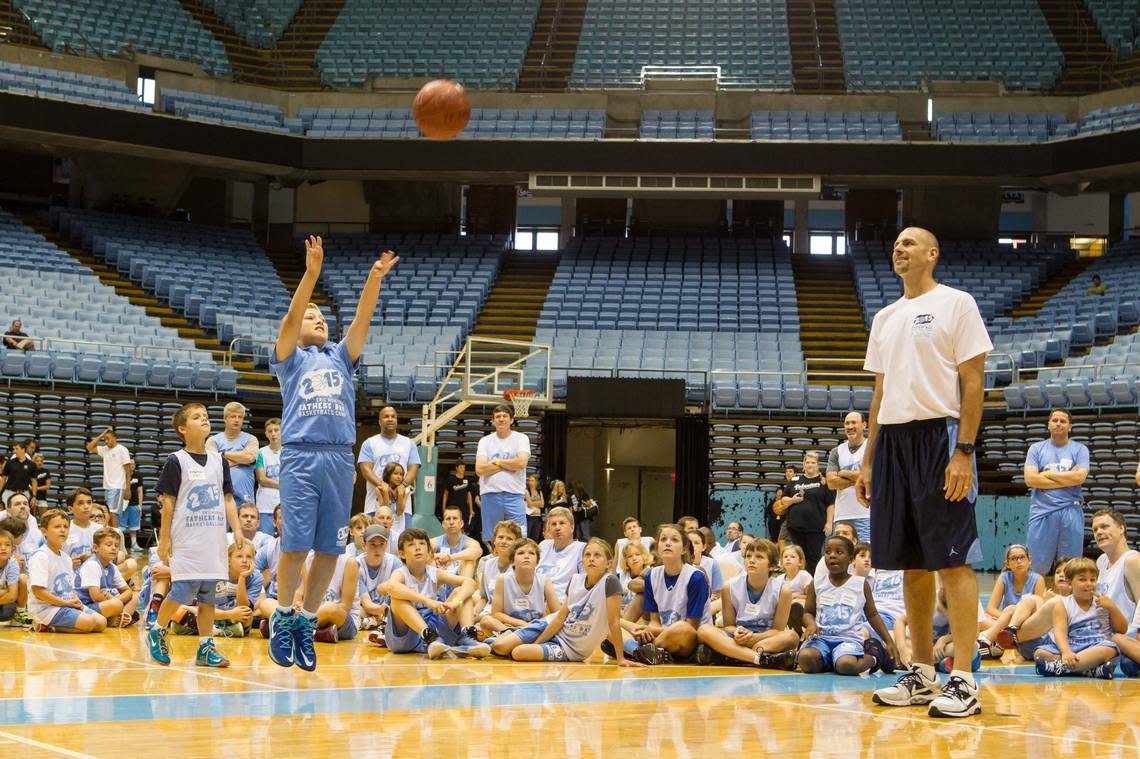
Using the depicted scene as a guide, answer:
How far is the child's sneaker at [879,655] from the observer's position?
7400 millimetres

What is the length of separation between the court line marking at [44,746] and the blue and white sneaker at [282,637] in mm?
1772

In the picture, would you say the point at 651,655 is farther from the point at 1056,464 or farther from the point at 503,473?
the point at 1056,464

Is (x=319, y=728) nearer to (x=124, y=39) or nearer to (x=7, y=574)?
(x=7, y=574)

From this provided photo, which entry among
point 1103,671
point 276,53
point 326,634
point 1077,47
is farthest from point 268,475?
point 1077,47

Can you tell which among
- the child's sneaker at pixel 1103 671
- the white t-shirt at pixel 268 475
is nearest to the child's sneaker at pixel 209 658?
the white t-shirt at pixel 268 475

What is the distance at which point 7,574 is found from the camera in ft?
31.1

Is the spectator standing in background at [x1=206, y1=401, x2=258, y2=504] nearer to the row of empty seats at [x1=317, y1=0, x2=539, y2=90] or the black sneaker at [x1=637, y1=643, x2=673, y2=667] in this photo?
the black sneaker at [x1=637, y1=643, x2=673, y2=667]

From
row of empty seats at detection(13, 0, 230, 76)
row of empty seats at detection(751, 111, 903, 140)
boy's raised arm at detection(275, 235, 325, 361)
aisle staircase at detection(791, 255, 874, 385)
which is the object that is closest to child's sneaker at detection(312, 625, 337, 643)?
boy's raised arm at detection(275, 235, 325, 361)

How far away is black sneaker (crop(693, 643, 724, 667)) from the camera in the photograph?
7.71 meters

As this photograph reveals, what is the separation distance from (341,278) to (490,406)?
616cm

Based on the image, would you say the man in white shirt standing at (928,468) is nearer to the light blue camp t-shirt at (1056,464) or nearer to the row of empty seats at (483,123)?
the light blue camp t-shirt at (1056,464)

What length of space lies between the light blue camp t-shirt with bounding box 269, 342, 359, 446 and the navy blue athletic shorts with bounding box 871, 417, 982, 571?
244 cm

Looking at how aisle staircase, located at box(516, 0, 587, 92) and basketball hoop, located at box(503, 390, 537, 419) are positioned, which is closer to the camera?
basketball hoop, located at box(503, 390, 537, 419)

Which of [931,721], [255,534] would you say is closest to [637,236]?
[255,534]
